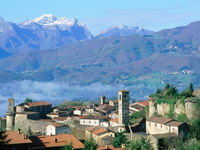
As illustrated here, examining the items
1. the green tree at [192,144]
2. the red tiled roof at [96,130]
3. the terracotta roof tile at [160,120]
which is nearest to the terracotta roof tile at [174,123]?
the terracotta roof tile at [160,120]

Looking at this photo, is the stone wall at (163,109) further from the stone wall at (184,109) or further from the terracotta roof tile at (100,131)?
the terracotta roof tile at (100,131)

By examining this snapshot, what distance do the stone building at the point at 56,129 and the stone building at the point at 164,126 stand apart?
38.9ft

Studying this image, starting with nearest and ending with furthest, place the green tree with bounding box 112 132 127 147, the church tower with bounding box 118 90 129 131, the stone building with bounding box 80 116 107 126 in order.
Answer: the green tree with bounding box 112 132 127 147, the church tower with bounding box 118 90 129 131, the stone building with bounding box 80 116 107 126

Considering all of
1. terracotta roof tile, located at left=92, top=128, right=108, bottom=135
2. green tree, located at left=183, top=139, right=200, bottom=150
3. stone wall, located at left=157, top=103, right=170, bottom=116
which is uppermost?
stone wall, located at left=157, top=103, right=170, bottom=116

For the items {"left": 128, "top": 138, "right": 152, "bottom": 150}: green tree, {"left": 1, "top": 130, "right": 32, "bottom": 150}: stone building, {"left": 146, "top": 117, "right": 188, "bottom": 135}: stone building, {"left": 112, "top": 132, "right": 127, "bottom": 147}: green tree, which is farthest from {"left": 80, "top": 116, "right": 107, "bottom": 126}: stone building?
{"left": 1, "top": 130, "right": 32, "bottom": 150}: stone building

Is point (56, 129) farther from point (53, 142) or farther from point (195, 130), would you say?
point (195, 130)

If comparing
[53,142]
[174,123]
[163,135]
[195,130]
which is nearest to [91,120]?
[174,123]

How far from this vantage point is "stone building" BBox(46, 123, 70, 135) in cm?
6731

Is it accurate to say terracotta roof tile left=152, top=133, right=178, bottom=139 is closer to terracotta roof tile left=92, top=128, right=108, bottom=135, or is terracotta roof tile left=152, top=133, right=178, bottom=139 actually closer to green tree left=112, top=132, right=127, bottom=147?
green tree left=112, top=132, right=127, bottom=147

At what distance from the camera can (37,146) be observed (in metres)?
48.8

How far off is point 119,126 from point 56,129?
883 centimetres

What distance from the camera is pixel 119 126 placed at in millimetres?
64750

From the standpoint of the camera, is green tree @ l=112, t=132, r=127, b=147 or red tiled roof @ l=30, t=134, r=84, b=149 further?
green tree @ l=112, t=132, r=127, b=147

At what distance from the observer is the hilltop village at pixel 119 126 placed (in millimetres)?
50594
